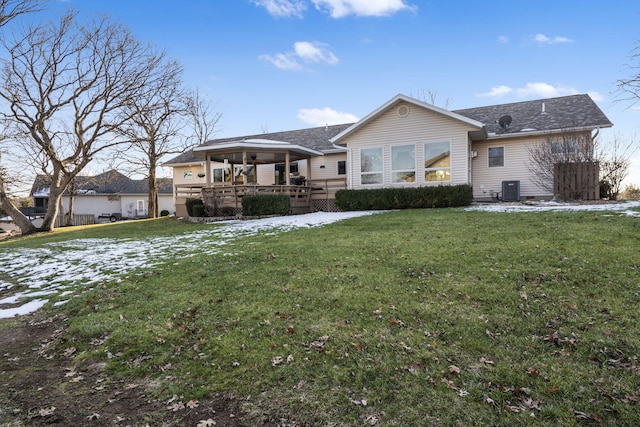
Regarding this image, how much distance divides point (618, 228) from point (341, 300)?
253 inches

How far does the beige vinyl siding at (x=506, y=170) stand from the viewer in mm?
15969

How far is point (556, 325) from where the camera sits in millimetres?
3545

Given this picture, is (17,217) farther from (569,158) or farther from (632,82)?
(569,158)

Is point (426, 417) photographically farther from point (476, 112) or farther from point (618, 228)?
point (476, 112)

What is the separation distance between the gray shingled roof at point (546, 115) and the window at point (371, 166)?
572cm

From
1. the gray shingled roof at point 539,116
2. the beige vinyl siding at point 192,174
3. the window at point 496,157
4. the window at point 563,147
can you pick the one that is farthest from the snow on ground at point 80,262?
the beige vinyl siding at point 192,174

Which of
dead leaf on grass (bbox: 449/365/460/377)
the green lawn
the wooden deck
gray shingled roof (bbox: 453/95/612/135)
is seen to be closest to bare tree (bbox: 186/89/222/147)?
the wooden deck

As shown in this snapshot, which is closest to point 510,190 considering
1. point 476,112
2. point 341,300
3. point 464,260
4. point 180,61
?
point 476,112

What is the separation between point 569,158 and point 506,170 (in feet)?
10.8

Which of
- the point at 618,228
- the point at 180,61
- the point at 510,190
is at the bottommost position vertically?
the point at 618,228

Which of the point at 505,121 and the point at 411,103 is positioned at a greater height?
the point at 411,103

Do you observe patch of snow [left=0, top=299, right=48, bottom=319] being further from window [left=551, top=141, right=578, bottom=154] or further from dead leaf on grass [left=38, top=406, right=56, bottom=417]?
window [left=551, top=141, right=578, bottom=154]

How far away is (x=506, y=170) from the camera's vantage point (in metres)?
16.4

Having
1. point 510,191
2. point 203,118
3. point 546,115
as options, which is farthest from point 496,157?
point 203,118
